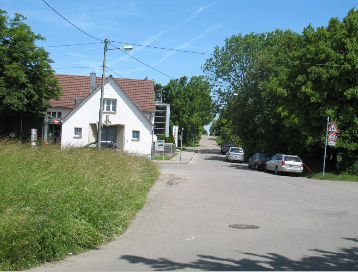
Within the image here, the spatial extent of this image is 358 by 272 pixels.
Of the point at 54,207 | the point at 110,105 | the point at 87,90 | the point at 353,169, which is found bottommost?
the point at 353,169

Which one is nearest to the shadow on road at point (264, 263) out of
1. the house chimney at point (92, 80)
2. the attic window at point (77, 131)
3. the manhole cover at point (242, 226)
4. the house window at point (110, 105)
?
the manhole cover at point (242, 226)

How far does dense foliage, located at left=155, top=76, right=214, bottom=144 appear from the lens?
254ft

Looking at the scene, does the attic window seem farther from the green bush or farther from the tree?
the green bush

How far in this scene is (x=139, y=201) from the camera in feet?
36.4

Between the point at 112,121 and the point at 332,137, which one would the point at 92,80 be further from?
the point at 332,137

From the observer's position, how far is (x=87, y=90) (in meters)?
49.2

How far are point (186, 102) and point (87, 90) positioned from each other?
31467 millimetres

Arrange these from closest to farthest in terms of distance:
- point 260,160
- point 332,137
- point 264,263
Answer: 1. point 264,263
2. point 332,137
3. point 260,160

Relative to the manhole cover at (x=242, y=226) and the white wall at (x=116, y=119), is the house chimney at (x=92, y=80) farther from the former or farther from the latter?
the manhole cover at (x=242, y=226)

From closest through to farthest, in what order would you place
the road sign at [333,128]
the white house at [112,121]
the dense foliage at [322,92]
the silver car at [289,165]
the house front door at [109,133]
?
the road sign at [333,128]
the dense foliage at [322,92]
the silver car at [289,165]
the white house at [112,121]
the house front door at [109,133]

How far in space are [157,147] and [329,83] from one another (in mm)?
18629

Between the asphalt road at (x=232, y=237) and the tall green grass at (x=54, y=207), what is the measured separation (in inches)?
11.1

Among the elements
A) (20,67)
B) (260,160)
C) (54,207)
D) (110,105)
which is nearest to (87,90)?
(110,105)

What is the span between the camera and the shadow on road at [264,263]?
19.2ft
